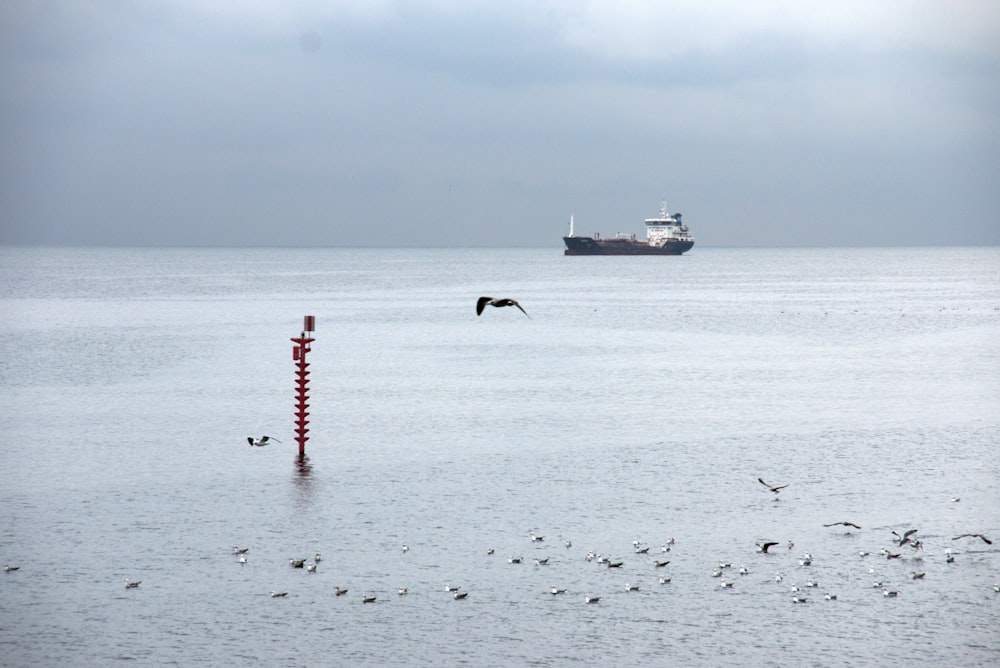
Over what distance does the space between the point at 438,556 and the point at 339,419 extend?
2063cm

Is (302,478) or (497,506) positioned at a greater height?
(497,506)

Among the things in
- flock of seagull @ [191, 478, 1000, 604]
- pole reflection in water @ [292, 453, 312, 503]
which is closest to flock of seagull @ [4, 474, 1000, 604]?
flock of seagull @ [191, 478, 1000, 604]

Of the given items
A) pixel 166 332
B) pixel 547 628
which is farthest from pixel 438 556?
pixel 166 332

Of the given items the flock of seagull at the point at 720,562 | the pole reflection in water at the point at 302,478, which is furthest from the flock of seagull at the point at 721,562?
the pole reflection in water at the point at 302,478

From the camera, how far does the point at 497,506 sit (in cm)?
3077

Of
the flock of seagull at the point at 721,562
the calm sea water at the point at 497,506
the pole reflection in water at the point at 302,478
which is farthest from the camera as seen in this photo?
the pole reflection in water at the point at 302,478

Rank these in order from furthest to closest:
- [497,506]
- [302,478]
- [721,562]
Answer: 1. [302,478]
2. [497,506]
3. [721,562]

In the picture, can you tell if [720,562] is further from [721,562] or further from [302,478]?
[302,478]

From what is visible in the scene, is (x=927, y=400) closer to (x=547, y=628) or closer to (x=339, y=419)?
(x=339, y=419)

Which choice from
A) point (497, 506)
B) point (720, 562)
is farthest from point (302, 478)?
point (720, 562)

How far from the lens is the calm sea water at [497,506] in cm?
2148

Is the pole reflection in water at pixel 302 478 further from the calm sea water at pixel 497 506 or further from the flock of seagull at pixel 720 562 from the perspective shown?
the flock of seagull at pixel 720 562

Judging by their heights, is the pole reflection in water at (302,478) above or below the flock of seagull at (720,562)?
below

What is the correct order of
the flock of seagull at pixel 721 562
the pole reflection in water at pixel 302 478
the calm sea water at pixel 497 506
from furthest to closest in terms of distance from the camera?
the pole reflection in water at pixel 302 478 → the flock of seagull at pixel 721 562 → the calm sea water at pixel 497 506
